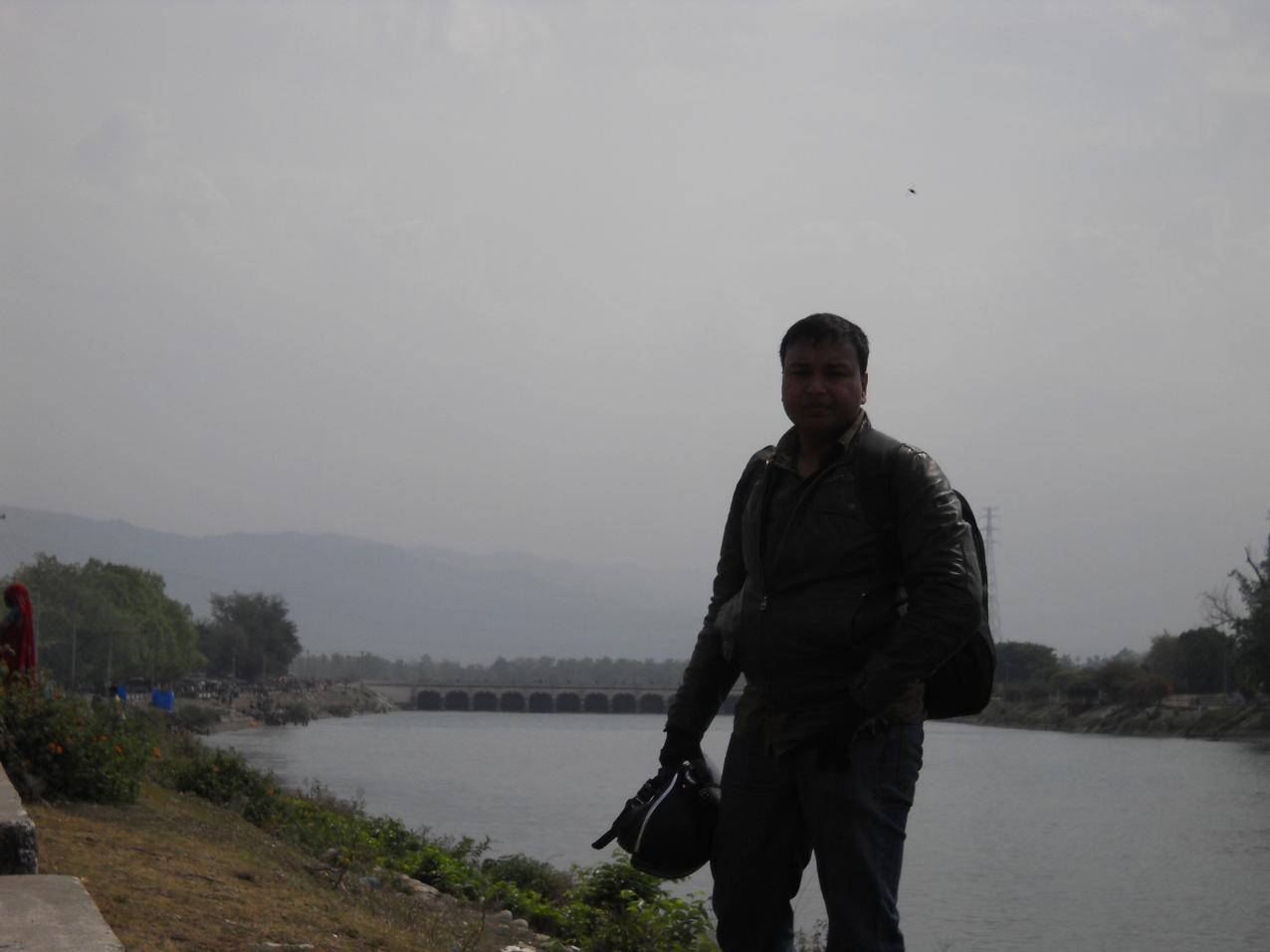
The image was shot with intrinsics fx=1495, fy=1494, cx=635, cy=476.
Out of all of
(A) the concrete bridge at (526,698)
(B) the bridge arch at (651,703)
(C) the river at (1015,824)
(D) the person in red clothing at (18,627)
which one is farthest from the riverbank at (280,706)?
(D) the person in red clothing at (18,627)

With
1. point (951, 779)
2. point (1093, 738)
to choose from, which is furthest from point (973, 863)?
point (1093, 738)

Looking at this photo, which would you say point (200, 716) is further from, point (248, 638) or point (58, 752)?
point (58, 752)

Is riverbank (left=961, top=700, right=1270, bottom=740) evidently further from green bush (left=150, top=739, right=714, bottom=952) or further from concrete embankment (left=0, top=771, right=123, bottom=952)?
concrete embankment (left=0, top=771, right=123, bottom=952)

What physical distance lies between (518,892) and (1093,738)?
6134 centimetres

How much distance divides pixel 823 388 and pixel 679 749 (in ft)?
3.34

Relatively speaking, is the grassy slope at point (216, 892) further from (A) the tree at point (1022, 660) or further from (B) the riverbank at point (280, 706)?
(A) the tree at point (1022, 660)

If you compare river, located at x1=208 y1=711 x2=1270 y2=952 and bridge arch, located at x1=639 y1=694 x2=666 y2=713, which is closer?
river, located at x1=208 y1=711 x2=1270 y2=952

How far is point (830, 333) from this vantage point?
11.7 feet

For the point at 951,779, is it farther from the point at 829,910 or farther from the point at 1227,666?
the point at 1227,666

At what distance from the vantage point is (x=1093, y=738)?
2719 inches

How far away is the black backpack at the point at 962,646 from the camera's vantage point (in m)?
3.38

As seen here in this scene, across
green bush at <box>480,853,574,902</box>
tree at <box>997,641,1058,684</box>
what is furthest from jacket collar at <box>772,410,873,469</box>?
tree at <box>997,641,1058,684</box>

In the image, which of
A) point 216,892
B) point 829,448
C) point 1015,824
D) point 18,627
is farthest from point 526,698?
point 829,448

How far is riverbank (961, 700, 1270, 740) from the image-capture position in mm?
63875
